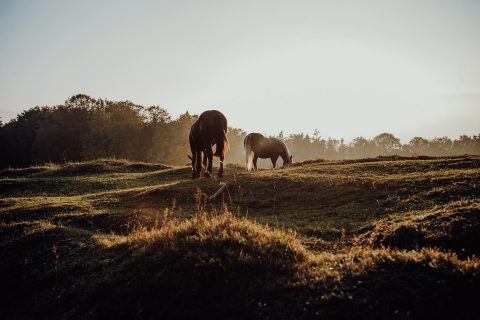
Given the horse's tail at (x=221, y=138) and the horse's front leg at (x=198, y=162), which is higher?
the horse's tail at (x=221, y=138)

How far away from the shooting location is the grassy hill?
16.1ft

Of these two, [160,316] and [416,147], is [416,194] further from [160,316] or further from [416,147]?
[416,147]

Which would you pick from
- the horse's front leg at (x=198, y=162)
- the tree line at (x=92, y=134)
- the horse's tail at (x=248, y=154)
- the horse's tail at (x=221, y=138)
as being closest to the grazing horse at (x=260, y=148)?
the horse's tail at (x=248, y=154)

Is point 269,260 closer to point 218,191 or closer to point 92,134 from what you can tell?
point 218,191

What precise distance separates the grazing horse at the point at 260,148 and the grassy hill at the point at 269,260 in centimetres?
1580

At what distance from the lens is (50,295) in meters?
6.38

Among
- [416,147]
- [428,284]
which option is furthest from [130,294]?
[416,147]

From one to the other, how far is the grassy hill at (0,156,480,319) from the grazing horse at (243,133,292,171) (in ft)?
51.8

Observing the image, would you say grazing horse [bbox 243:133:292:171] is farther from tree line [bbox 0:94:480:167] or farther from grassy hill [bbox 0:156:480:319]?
tree line [bbox 0:94:480:167]

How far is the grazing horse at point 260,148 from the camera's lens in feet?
93.5

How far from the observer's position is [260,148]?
96.2 feet

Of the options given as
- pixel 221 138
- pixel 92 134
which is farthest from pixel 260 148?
pixel 92 134

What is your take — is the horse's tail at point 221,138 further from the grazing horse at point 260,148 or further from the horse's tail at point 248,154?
the horse's tail at point 248,154

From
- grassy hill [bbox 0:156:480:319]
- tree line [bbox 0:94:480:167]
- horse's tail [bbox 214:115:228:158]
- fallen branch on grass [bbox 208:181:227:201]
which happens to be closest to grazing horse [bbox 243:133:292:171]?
horse's tail [bbox 214:115:228:158]
